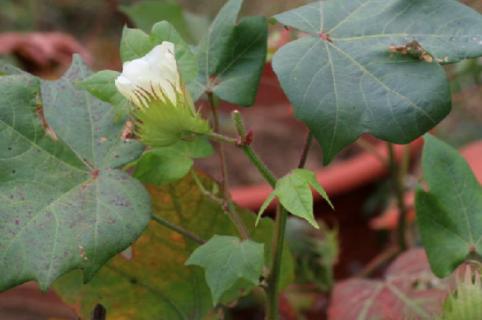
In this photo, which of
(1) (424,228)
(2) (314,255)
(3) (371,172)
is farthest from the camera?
(3) (371,172)

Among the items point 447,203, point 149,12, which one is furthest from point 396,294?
point 149,12

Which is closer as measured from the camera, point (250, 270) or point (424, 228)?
point (250, 270)

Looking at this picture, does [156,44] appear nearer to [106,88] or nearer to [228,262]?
[106,88]

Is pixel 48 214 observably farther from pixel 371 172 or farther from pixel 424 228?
pixel 371 172

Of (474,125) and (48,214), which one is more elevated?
(474,125)

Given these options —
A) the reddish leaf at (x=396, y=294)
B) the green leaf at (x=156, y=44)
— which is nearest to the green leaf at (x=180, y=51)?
the green leaf at (x=156, y=44)

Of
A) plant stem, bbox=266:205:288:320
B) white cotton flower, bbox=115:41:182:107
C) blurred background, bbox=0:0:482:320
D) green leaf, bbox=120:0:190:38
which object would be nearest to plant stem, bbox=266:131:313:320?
plant stem, bbox=266:205:288:320

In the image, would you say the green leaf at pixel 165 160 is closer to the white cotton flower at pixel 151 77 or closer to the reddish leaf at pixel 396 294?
the white cotton flower at pixel 151 77

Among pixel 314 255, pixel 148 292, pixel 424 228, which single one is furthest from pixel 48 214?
pixel 314 255

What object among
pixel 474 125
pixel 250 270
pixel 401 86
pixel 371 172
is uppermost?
pixel 474 125
